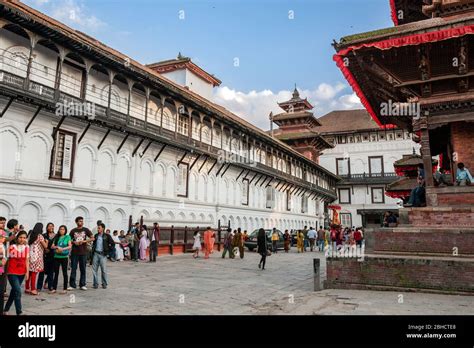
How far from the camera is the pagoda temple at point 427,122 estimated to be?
8.91 metres

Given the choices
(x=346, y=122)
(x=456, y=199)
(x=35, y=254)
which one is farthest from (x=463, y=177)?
(x=346, y=122)

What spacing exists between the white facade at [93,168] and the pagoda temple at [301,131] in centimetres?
2233

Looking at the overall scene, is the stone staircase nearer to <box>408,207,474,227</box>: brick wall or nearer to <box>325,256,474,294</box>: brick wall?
<box>325,256,474,294</box>: brick wall

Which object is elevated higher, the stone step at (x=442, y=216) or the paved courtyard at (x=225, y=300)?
the stone step at (x=442, y=216)

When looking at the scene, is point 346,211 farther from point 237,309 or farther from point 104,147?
point 237,309

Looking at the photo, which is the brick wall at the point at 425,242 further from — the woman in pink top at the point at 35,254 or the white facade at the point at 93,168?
the white facade at the point at 93,168

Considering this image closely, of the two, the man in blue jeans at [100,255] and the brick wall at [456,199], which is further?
the brick wall at [456,199]

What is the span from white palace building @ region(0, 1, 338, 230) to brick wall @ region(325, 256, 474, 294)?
13.2 metres

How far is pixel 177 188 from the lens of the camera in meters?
24.4

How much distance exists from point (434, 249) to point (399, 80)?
5.27 meters

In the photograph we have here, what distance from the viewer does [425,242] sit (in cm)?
953

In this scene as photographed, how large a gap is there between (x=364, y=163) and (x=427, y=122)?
47.0 metres

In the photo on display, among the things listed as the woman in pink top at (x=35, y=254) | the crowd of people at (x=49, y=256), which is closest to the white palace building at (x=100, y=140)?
the crowd of people at (x=49, y=256)

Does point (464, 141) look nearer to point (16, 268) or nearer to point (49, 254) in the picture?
point (16, 268)
